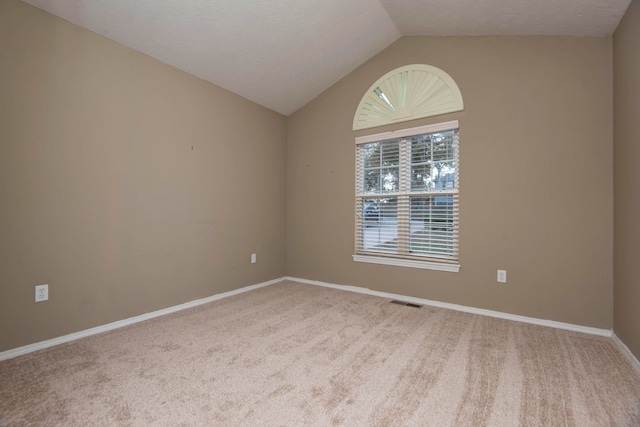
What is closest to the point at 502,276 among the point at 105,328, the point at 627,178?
the point at 627,178

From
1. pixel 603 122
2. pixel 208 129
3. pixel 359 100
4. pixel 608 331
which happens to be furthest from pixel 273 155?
pixel 608 331

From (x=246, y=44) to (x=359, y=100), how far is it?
153cm

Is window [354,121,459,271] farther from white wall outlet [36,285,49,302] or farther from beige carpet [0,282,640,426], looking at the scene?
white wall outlet [36,285,49,302]

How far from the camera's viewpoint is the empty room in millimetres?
1698

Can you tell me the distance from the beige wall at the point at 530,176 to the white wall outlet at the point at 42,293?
3.11m

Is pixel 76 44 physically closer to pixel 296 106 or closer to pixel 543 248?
pixel 296 106

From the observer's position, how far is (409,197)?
11.2 feet

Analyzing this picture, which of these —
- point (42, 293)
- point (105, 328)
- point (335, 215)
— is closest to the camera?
point (42, 293)

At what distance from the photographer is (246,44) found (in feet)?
9.37

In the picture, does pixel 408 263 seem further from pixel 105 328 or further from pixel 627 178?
pixel 105 328

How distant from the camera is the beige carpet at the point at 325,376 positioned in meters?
1.44

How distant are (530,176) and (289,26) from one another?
2682 millimetres

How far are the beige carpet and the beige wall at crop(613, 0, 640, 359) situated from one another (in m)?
0.33

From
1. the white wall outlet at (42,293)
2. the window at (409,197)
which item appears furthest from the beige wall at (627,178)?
the white wall outlet at (42,293)
